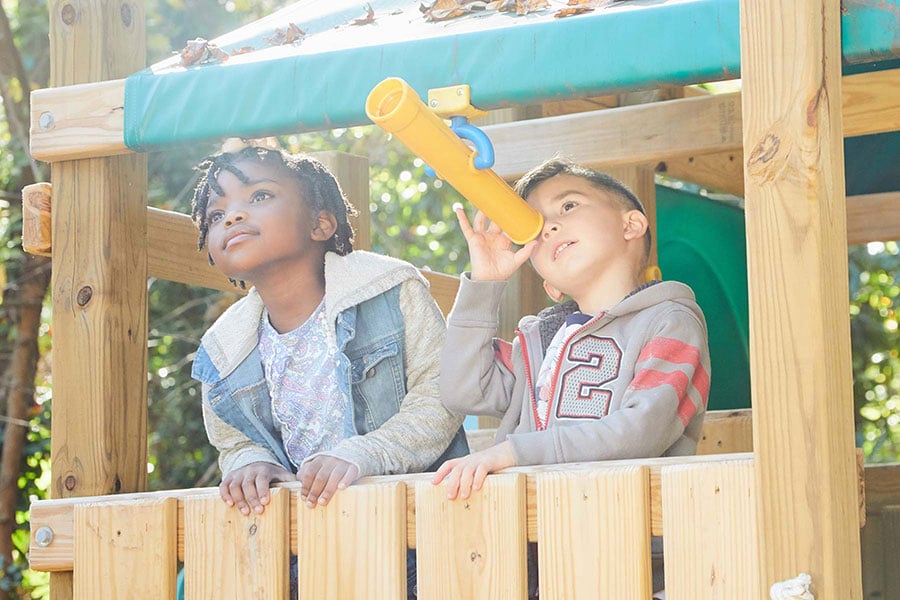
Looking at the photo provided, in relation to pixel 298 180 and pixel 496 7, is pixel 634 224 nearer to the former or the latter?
pixel 496 7

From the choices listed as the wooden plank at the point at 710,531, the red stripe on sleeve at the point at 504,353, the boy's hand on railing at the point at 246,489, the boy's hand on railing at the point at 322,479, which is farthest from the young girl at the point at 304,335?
the wooden plank at the point at 710,531

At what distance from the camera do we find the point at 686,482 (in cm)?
215

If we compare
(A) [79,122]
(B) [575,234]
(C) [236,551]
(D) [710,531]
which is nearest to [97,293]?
(A) [79,122]

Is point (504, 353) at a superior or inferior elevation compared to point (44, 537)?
superior

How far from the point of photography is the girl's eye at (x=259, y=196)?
3.16 m

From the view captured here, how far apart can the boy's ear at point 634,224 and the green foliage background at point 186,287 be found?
4.46 m

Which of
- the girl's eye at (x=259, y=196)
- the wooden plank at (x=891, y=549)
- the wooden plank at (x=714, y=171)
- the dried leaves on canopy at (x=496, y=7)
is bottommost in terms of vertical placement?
the wooden plank at (x=891, y=549)

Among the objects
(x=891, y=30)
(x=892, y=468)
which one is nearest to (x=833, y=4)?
(x=891, y=30)

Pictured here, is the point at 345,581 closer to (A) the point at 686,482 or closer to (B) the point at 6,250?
(A) the point at 686,482

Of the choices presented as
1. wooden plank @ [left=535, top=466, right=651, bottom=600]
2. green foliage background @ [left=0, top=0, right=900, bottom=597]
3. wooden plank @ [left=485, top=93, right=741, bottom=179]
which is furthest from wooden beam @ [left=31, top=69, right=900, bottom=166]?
green foliage background @ [left=0, top=0, right=900, bottom=597]

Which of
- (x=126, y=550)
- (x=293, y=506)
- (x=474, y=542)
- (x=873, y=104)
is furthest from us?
(x=873, y=104)

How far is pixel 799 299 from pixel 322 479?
0.93 meters

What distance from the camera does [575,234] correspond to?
2.97m

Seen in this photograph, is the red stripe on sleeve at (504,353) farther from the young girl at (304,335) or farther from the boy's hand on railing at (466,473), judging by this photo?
the boy's hand on railing at (466,473)
